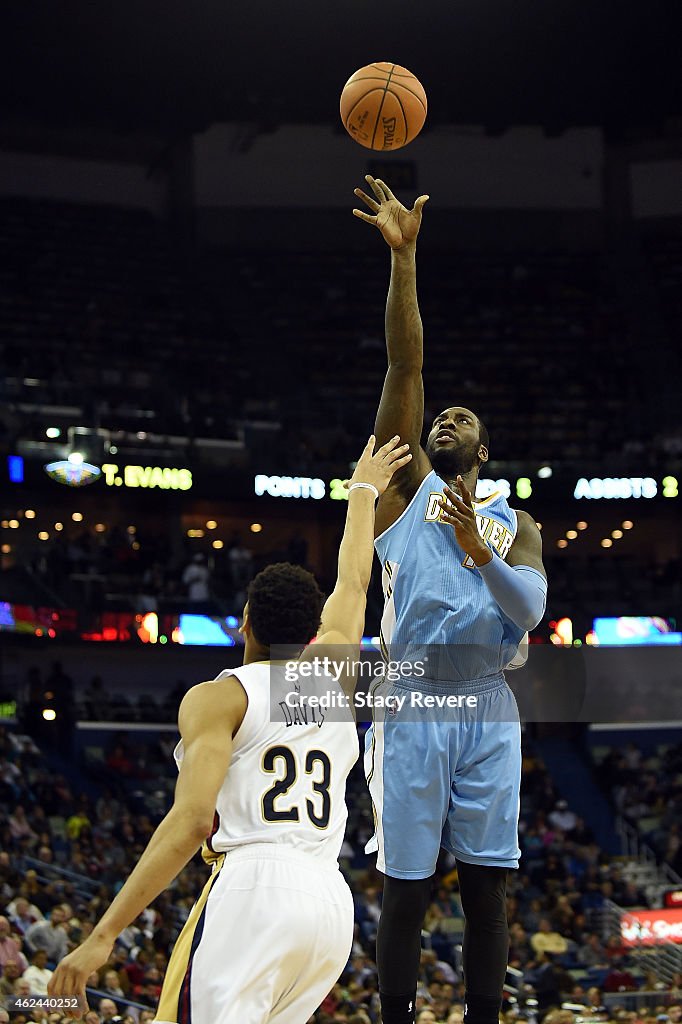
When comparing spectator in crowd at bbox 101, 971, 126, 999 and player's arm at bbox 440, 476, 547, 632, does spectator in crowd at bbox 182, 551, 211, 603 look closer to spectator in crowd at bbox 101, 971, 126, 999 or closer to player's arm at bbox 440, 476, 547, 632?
spectator in crowd at bbox 101, 971, 126, 999

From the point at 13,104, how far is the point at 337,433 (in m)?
11.2

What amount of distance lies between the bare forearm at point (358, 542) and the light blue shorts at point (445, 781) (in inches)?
23.9

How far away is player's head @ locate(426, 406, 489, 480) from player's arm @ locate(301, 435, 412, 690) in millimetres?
141

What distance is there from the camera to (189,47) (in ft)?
84.2

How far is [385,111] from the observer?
626 centimetres

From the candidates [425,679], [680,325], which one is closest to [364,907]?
[425,679]

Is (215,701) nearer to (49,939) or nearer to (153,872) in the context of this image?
(153,872)

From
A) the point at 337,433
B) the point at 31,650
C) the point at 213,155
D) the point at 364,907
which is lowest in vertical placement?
the point at 364,907

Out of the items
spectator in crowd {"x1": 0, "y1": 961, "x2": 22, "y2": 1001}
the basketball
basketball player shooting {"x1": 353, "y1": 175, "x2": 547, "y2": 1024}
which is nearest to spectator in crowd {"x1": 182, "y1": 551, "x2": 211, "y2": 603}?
spectator in crowd {"x1": 0, "y1": 961, "x2": 22, "y2": 1001}

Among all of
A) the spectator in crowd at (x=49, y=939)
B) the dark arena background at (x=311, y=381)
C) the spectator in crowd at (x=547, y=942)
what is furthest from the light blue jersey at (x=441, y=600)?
the spectator in crowd at (x=547, y=942)

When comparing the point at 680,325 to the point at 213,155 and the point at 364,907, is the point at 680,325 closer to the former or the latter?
the point at 213,155

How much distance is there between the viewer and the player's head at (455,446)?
16.5 feet

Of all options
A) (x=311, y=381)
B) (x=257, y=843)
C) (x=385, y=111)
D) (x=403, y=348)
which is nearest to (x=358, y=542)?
(x=403, y=348)

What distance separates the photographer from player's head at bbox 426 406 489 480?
504 cm
